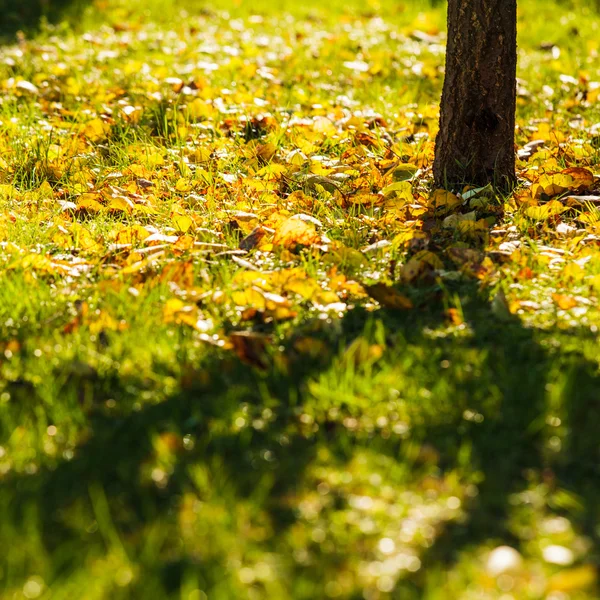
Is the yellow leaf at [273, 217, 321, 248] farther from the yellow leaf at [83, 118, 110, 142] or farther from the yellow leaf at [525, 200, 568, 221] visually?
the yellow leaf at [83, 118, 110, 142]

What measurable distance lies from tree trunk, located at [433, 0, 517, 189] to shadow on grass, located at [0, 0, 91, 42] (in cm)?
455

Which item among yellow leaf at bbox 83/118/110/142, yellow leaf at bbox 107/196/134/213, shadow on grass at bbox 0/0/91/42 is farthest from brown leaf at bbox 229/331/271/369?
shadow on grass at bbox 0/0/91/42

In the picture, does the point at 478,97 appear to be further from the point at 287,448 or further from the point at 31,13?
the point at 31,13

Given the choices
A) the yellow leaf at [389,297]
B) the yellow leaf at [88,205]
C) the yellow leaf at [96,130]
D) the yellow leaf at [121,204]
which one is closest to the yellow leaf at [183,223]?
the yellow leaf at [121,204]

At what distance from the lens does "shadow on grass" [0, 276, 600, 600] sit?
178 cm

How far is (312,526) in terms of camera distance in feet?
5.92

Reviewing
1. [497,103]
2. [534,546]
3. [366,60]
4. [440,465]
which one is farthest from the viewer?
[366,60]

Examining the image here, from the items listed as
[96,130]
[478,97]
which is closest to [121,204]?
[96,130]

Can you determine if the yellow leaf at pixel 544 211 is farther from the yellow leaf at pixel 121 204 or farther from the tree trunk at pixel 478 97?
the yellow leaf at pixel 121 204

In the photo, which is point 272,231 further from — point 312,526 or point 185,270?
point 312,526

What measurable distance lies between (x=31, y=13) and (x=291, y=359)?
6.21 m

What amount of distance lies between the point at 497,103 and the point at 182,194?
1397mm

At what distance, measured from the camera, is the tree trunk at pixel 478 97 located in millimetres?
3492

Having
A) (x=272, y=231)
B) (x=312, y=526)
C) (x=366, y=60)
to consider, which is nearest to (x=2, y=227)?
(x=272, y=231)
